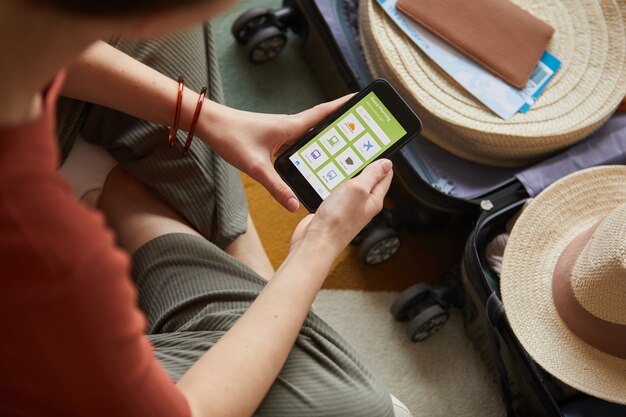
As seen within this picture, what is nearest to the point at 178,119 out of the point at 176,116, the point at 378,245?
the point at 176,116

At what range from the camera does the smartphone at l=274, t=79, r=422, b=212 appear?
877 millimetres

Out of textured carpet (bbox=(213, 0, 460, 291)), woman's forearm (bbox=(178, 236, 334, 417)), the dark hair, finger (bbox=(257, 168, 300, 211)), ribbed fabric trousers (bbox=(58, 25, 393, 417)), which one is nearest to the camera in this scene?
the dark hair

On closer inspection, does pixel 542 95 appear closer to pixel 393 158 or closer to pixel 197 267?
pixel 393 158

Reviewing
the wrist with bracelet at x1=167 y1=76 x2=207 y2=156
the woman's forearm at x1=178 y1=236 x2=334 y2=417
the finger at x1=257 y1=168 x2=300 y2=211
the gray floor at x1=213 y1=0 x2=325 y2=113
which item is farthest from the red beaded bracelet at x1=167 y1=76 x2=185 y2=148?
the gray floor at x1=213 y1=0 x2=325 y2=113

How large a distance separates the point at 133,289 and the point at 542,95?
797 mm

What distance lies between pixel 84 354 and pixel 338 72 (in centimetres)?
78

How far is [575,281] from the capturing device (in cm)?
86

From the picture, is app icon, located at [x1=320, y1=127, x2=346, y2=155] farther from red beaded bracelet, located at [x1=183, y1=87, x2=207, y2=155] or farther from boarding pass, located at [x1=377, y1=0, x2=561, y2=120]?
boarding pass, located at [x1=377, y1=0, x2=561, y2=120]

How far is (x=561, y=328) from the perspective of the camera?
0.90 metres

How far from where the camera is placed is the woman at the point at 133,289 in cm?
39

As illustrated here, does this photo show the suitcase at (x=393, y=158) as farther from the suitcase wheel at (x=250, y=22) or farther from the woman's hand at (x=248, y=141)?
the woman's hand at (x=248, y=141)

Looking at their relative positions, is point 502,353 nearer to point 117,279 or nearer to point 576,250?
point 576,250

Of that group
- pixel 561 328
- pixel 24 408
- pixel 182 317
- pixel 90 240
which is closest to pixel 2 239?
pixel 90 240

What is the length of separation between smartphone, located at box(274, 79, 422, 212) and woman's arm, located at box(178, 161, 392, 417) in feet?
0.27
